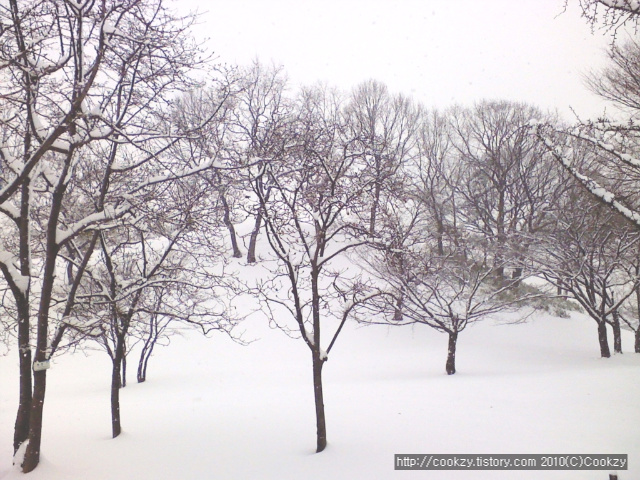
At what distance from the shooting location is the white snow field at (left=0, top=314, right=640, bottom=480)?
241 inches

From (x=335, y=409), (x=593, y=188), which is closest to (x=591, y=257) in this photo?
(x=335, y=409)

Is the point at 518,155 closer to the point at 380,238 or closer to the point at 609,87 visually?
the point at 609,87

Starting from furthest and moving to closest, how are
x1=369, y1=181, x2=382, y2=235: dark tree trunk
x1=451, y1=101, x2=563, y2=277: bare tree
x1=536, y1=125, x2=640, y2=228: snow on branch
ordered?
x1=451, y1=101, x2=563, y2=277: bare tree, x1=369, y1=181, x2=382, y2=235: dark tree trunk, x1=536, y1=125, x2=640, y2=228: snow on branch

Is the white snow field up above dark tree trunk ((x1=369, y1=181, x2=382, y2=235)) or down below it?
below

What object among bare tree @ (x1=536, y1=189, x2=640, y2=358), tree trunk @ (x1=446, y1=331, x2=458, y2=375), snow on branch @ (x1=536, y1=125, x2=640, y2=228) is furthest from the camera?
bare tree @ (x1=536, y1=189, x2=640, y2=358)

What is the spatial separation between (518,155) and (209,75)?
19.6 m

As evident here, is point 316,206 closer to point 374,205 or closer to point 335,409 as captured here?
point 374,205

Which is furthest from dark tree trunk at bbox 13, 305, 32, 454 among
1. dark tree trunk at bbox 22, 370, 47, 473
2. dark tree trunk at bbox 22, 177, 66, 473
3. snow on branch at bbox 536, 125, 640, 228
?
snow on branch at bbox 536, 125, 640, 228

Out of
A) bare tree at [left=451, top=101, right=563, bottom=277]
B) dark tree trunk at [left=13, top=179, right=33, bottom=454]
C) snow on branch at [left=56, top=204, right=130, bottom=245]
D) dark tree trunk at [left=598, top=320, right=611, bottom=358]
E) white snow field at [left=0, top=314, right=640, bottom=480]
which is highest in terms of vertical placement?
bare tree at [left=451, top=101, right=563, bottom=277]

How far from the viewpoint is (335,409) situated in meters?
9.10

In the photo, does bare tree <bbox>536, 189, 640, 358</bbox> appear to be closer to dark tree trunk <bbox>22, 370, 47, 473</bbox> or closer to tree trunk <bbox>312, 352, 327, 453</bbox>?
tree trunk <bbox>312, 352, 327, 453</bbox>

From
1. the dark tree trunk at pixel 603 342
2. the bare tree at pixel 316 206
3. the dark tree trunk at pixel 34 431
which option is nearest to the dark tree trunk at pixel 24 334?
the dark tree trunk at pixel 34 431

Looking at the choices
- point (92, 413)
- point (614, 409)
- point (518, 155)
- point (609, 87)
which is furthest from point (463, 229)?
point (92, 413)

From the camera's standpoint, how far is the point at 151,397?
37.6ft
